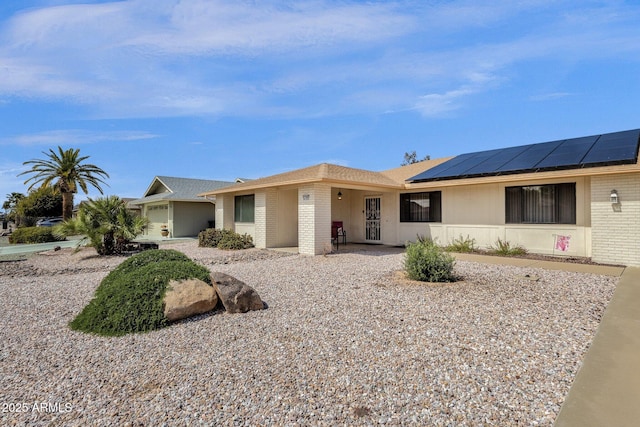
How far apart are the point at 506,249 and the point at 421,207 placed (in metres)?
3.72

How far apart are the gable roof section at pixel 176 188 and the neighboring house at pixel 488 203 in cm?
642

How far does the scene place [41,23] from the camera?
8336mm

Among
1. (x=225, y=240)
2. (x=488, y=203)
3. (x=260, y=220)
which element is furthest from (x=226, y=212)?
(x=488, y=203)

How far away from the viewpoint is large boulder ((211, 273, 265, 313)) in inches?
200

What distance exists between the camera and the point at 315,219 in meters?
11.8

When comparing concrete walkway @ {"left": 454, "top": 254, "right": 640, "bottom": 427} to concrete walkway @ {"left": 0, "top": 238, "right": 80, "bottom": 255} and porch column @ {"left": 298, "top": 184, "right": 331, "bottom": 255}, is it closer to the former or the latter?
porch column @ {"left": 298, "top": 184, "right": 331, "bottom": 255}

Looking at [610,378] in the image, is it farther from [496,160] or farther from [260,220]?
[260,220]

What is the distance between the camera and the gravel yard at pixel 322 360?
2.55m

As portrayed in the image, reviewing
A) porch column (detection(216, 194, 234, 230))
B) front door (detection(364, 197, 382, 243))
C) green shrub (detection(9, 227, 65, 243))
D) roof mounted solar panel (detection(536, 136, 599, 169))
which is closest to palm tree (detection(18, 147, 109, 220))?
green shrub (detection(9, 227, 65, 243))

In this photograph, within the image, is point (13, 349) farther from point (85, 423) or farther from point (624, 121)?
point (624, 121)

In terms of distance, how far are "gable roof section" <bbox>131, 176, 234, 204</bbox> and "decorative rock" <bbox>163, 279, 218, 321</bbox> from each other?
17288 millimetres

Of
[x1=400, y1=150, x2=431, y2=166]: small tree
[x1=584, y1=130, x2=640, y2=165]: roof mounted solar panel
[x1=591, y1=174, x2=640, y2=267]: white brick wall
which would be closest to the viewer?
[x1=591, y1=174, x2=640, y2=267]: white brick wall

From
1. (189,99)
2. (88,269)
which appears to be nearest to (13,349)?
(88,269)

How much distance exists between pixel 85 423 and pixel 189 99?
11.8 meters
